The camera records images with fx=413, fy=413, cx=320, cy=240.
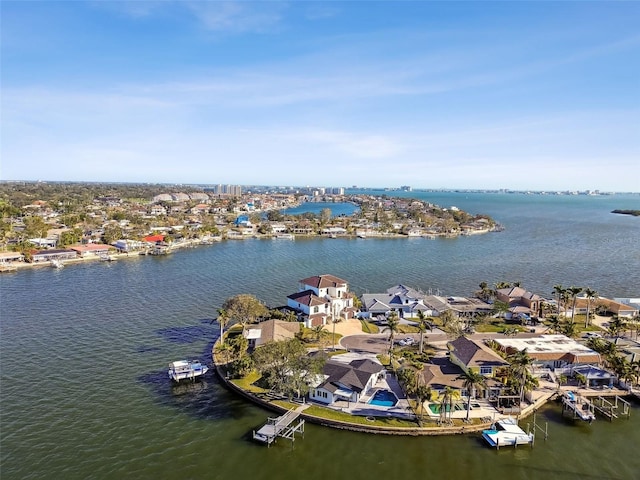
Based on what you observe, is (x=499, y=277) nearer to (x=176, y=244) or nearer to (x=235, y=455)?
(x=235, y=455)

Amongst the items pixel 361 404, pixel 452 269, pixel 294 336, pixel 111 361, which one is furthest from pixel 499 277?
pixel 111 361

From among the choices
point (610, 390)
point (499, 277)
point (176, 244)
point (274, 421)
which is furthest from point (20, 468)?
point (176, 244)

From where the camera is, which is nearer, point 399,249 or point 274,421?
point 274,421

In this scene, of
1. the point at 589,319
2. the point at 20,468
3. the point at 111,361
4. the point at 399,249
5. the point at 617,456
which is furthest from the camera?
the point at 399,249

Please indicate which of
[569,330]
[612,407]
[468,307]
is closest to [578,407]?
[612,407]

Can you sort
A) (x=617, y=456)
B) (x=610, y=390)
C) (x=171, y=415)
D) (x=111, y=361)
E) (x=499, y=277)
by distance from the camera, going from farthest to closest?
(x=499, y=277)
(x=111, y=361)
(x=610, y=390)
(x=171, y=415)
(x=617, y=456)

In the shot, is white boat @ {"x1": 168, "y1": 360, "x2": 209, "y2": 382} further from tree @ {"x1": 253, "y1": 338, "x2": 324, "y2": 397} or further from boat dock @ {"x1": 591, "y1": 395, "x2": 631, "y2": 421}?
boat dock @ {"x1": 591, "y1": 395, "x2": 631, "y2": 421}
